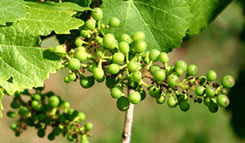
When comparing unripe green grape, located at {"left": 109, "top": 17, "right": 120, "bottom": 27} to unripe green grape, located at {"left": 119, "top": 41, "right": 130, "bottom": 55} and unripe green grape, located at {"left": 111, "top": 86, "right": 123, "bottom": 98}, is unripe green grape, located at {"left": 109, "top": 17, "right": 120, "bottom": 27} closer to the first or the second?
unripe green grape, located at {"left": 119, "top": 41, "right": 130, "bottom": 55}

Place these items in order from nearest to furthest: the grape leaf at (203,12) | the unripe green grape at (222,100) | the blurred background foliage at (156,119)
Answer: the unripe green grape at (222,100), the grape leaf at (203,12), the blurred background foliage at (156,119)

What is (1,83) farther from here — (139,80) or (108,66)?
(139,80)

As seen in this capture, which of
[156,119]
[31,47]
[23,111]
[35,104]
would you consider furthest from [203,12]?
[156,119]

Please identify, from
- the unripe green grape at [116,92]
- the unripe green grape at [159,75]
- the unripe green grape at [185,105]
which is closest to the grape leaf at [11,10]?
the unripe green grape at [116,92]

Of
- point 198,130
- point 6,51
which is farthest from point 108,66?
point 198,130

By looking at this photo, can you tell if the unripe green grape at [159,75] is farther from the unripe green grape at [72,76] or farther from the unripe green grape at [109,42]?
the unripe green grape at [72,76]

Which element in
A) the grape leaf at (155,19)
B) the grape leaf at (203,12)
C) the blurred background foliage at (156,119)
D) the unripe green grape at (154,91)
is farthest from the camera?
the blurred background foliage at (156,119)
